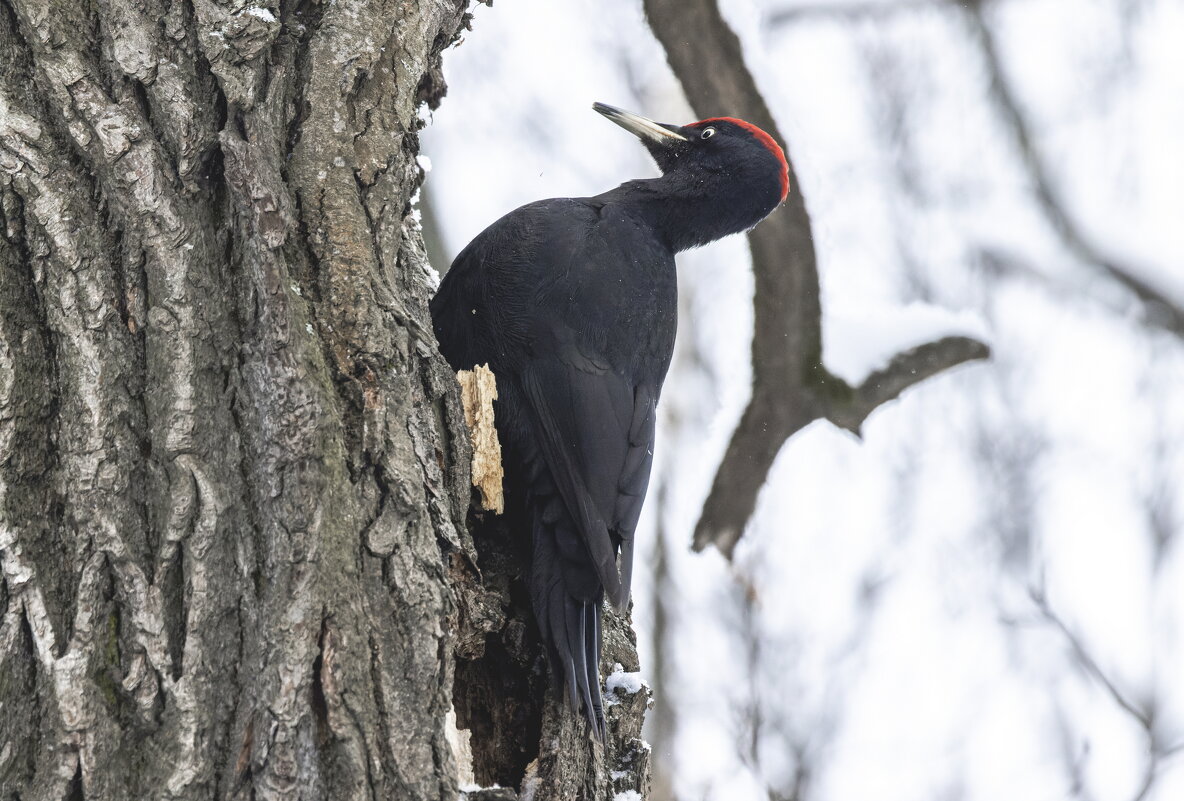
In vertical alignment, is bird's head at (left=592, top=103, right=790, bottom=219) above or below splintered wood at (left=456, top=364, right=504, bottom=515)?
above

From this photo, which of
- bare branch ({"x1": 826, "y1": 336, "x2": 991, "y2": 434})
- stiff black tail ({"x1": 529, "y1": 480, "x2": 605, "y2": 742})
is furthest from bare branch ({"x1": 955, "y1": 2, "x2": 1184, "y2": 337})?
stiff black tail ({"x1": 529, "y1": 480, "x2": 605, "y2": 742})

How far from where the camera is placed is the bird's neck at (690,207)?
126 inches

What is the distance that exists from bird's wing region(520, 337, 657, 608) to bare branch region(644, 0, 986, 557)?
64cm

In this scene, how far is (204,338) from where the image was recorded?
157cm

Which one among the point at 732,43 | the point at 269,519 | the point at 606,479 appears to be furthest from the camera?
the point at 732,43

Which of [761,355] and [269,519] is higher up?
[761,355]

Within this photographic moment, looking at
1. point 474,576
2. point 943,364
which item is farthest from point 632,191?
point 474,576

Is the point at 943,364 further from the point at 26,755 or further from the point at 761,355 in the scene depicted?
the point at 26,755

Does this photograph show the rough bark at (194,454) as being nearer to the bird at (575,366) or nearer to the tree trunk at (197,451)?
the tree trunk at (197,451)

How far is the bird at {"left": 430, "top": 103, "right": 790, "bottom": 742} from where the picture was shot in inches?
89.4

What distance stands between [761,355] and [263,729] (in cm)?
217

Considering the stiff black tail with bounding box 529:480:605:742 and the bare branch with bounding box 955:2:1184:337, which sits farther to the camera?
the bare branch with bounding box 955:2:1184:337

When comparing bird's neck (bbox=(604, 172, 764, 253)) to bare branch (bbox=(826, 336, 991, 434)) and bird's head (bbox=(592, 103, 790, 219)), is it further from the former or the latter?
bare branch (bbox=(826, 336, 991, 434))

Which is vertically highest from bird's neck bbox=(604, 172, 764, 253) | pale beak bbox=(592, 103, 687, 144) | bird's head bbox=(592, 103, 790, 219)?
pale beak bbox=(592, 103, 687, 144)
